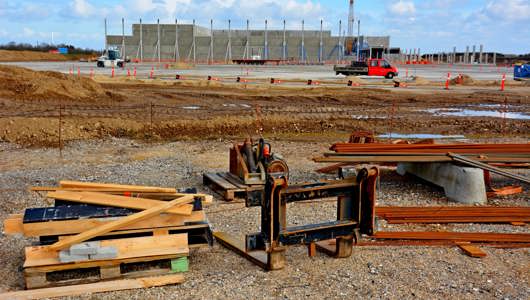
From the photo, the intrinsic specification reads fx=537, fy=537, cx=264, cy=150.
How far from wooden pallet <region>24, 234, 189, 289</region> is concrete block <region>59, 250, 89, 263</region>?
0.06 meters

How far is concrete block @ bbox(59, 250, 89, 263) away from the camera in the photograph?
5.13 meters

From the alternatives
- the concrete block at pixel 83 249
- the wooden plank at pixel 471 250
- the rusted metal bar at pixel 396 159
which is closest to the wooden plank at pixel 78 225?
the concrete block at pixel 83 249

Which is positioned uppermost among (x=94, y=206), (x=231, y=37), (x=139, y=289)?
(x=231, y=37)

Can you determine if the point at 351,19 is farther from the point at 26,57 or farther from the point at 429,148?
the point at 429,148

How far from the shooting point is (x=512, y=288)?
17.9 ft

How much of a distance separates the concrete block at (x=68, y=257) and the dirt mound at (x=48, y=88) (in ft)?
57.5

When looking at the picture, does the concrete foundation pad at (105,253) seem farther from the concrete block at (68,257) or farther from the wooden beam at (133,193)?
the wooden beam at (133,193)

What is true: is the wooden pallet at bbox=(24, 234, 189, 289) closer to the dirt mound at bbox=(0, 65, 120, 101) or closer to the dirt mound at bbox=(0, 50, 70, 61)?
the dirt mound at bbox=(0, 65, 120, 101)

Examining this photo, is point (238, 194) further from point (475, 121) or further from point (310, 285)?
point (475, 121)

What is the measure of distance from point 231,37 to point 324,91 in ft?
185

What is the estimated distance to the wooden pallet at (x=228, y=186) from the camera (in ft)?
28.4

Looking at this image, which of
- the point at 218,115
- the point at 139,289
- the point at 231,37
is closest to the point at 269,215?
the point at 139,289

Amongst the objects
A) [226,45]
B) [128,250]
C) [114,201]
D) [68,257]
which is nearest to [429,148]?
[114,201]

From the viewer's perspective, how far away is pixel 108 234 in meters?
5.43
